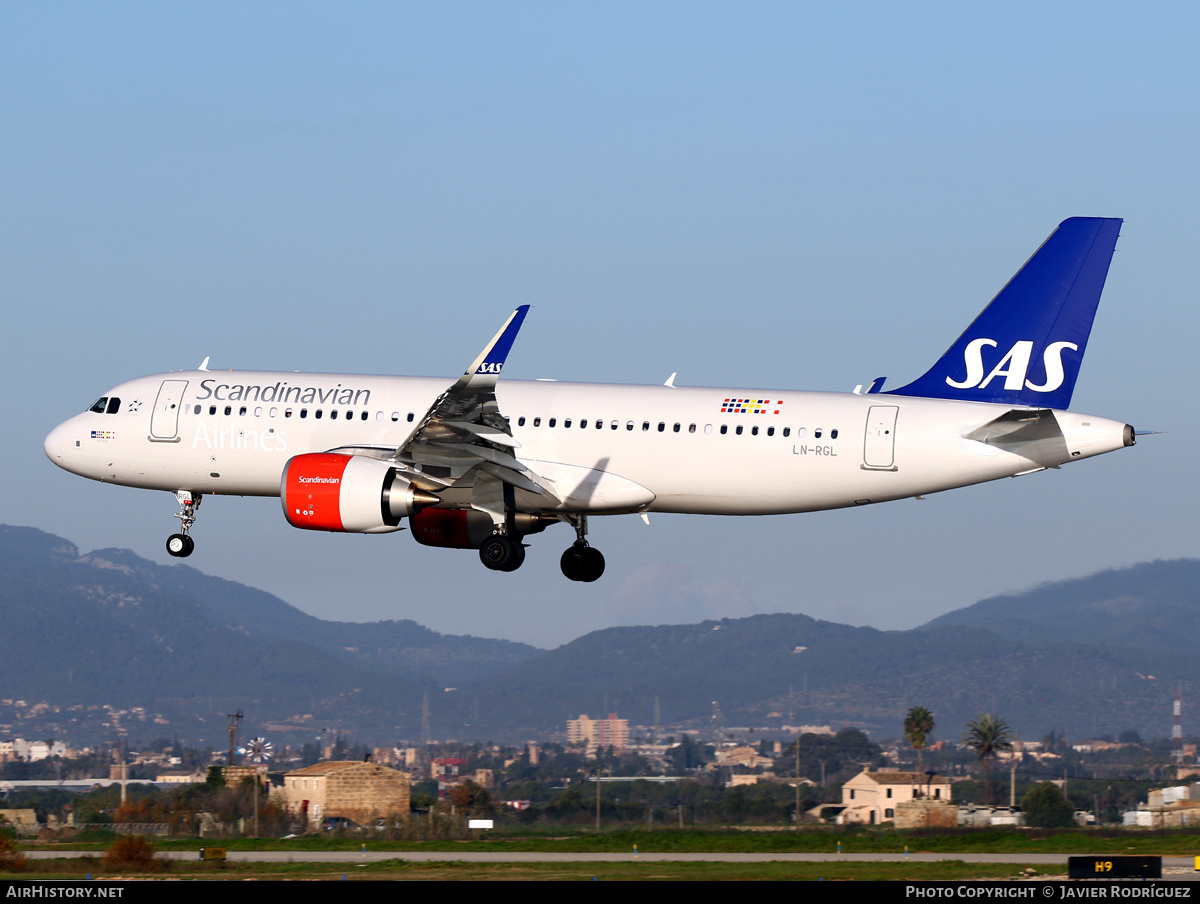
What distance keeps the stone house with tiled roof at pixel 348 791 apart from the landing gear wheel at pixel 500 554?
2368 centimetres

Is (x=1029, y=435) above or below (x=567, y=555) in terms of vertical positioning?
above

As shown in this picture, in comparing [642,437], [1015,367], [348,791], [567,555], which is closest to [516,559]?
[567,555]

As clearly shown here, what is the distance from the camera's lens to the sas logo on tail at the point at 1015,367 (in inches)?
1631

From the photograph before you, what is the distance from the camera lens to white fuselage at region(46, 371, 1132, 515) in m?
40.8

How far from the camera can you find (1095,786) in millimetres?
95188

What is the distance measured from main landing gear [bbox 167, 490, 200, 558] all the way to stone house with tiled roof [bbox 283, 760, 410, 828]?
19896 mm

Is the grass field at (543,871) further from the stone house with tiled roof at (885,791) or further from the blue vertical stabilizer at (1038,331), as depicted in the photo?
the stone house with tiled roof at (885,791)

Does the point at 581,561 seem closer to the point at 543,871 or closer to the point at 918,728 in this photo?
the point at 543,871

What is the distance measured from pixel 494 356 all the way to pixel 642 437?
18.6 ft

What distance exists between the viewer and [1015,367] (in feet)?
137

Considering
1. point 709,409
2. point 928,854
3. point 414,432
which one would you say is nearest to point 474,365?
point 414,432
